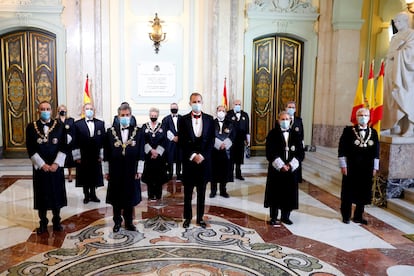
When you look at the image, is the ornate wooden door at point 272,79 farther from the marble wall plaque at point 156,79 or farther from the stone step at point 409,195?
the stone step at point 409,195

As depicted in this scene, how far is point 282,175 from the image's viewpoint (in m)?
5.03

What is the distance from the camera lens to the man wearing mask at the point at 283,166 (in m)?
4.96

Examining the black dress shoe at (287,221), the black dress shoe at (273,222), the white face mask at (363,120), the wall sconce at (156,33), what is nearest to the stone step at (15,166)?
the wall sconce at (156,33)

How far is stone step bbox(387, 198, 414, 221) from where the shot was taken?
17.9 feet

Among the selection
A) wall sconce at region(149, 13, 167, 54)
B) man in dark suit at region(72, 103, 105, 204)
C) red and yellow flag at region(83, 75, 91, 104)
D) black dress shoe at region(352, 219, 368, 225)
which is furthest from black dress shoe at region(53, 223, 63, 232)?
wall sconce at region(149, 13, 167, 54)

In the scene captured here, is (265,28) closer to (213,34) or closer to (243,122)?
(213,34)

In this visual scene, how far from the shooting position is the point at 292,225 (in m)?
5.10

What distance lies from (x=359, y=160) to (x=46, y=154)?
3860 millimetres

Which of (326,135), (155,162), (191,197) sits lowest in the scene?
(191,197)

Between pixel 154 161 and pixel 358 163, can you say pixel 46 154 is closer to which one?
pixel 154 161

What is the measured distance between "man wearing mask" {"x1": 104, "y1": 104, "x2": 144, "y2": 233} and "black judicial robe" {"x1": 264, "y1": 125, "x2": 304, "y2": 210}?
1.65 meters

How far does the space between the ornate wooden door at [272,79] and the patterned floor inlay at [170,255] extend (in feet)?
18.0

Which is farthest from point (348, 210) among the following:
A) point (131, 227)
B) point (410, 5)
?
point (410, 5)

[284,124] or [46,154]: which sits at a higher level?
[284,124]
